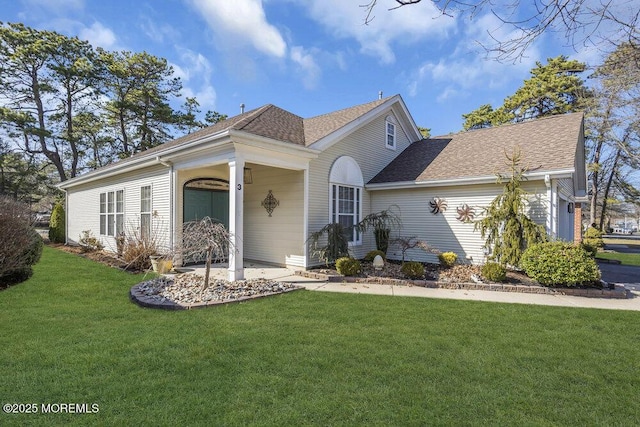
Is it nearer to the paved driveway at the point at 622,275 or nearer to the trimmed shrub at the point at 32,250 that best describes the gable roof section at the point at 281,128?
the trimmed shrub at the point at 32,250

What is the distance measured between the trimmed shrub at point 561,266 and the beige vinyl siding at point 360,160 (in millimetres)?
5179

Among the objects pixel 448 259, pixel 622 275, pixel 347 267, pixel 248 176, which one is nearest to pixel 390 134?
pixel 448 259

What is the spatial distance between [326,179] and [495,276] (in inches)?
206

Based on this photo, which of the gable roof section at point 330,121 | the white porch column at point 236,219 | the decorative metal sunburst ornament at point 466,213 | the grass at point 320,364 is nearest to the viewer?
the grass at point 320,364

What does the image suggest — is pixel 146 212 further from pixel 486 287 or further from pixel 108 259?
pixel 486 287

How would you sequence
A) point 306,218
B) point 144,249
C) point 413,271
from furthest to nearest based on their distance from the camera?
point 144,249
point 306,218
point 413,271

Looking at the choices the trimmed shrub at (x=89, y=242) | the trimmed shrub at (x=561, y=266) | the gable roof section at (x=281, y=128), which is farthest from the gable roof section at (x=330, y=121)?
the trimmed shrub at (x=89, y=242)

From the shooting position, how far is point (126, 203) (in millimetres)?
12039

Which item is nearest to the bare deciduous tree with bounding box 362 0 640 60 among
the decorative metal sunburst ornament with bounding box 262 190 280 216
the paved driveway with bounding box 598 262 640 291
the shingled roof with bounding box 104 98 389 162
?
the shingled roof with bounding box 104 98 389 162

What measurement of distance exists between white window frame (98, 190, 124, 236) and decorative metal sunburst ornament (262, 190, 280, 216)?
20.2 feet

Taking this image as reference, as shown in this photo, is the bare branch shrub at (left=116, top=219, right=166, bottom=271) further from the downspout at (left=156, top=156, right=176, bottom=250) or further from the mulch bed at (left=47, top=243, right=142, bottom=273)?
the downspout at (left=156, top=156, right=176, bottom=250)

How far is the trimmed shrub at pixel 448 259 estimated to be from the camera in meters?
9.36

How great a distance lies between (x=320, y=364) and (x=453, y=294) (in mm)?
4412

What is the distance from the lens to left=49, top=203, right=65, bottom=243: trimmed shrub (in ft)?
58.2
